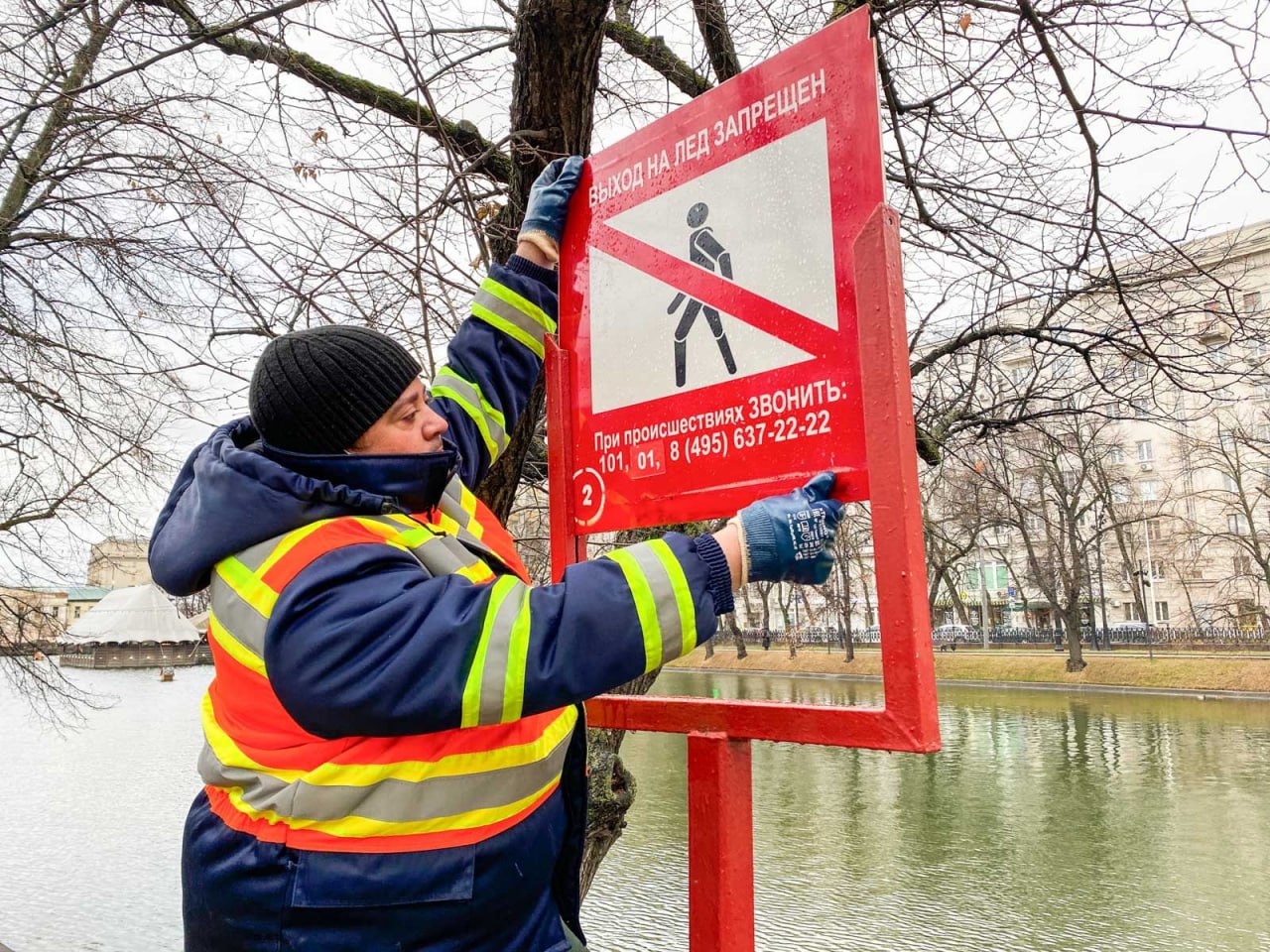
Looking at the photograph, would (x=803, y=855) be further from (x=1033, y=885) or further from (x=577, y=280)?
(x=577, y=280)

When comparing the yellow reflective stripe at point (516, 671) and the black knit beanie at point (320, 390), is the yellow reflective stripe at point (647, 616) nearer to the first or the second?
the yellow reflective stripe at point (516, 671)

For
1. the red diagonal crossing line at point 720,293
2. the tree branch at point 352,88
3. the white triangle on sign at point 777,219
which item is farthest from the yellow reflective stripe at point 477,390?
the tree branch at point 352,88

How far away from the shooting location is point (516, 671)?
1.21m

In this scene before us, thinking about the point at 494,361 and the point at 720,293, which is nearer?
the point at 720,293

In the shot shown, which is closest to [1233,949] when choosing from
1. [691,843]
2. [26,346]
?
[691,843]

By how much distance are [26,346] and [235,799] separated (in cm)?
720

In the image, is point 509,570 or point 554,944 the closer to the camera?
point 554,944

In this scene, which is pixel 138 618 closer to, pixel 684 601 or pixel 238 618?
pixel 238 618

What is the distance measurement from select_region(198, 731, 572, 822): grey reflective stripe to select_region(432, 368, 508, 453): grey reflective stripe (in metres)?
0.84

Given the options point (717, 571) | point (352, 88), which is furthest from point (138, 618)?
point (717, 571)

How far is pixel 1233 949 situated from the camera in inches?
312

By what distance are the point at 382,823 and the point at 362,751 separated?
103 mm

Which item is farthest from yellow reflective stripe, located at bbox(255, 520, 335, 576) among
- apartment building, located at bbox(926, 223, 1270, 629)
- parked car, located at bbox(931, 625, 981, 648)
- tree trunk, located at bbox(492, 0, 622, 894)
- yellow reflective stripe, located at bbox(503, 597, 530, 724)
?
parked car, located at bbox(931, 625, 981, 648)

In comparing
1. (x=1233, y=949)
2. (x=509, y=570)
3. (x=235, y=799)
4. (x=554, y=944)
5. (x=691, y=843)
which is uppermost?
(x=509, y=570)
